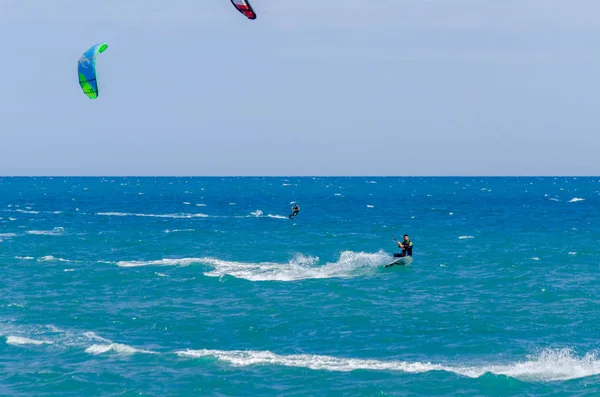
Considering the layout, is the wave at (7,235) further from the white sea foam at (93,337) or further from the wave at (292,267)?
the white sea foam at (93,337)

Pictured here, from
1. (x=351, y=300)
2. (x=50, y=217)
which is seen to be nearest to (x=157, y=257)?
(x=351, y=300)

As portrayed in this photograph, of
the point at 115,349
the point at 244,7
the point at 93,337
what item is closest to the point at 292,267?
the point at 93,337

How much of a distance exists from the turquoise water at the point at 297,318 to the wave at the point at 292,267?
0.13m

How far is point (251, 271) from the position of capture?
1726 inches

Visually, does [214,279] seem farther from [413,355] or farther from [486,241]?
[486,241]

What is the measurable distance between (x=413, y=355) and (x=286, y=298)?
10671 millimetres

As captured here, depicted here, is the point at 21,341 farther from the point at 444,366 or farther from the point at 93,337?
the point at 444,366

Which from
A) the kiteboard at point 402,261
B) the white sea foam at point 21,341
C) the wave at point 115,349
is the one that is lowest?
the white sea foam at point 21,341

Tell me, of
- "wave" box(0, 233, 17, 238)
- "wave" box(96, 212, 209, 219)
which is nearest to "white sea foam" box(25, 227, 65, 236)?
"wave" box(0, 233, 17, 238)

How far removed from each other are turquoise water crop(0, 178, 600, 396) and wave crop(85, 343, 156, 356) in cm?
7

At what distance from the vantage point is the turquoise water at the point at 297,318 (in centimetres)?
2255

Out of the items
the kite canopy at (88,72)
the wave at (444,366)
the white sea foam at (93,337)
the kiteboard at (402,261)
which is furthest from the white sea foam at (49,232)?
the wave at (444,366)

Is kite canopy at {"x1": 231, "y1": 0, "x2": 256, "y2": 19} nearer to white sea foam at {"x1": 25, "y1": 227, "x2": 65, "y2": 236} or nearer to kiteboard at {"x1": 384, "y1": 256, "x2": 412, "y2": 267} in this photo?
kiteboard at {"x1": 384, "y1": 256, "x2": 412, "y2": 267}

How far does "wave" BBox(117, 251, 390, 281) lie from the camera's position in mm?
42062
